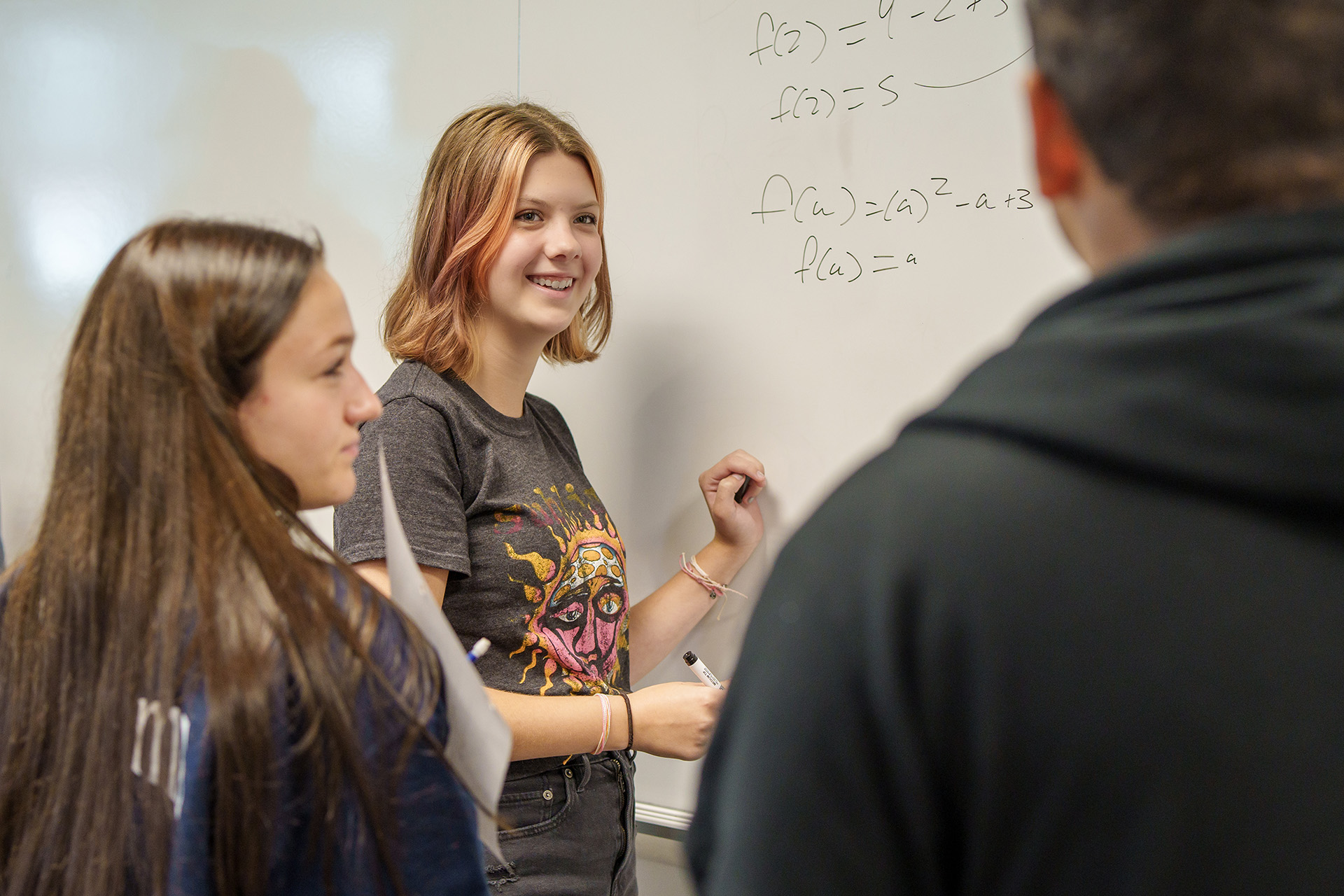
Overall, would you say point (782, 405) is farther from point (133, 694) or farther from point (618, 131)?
point (133, 694)

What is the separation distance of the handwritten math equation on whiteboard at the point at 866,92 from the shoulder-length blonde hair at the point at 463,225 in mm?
247

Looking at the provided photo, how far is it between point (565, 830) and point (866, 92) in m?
0.86

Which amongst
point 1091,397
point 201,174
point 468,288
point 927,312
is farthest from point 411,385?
point 201,174

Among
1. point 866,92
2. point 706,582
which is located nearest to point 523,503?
point 706,582

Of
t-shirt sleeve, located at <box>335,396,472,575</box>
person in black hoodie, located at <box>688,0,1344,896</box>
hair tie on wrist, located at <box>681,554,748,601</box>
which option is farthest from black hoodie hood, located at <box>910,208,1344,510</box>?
hair tie on wrist, located at <box>681,554,748,601</box>

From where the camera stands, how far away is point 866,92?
1.09m

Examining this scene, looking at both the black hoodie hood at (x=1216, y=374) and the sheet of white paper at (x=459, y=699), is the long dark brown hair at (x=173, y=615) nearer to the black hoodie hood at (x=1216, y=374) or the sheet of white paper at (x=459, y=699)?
the sheet of white paper at (x=459, y=699)

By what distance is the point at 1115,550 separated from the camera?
0.32m

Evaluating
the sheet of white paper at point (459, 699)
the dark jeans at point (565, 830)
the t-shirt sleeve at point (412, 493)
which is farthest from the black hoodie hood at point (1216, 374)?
the dark jeans at point (565, 830)

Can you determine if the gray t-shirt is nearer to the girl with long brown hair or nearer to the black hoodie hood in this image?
the girl with long brown hair

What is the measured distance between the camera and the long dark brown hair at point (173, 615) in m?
0.54

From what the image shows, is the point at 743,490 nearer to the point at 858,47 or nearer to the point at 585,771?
the point at 585,771

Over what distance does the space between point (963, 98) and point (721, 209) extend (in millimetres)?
312

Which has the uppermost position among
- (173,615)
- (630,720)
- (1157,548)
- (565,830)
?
(1157,548)
